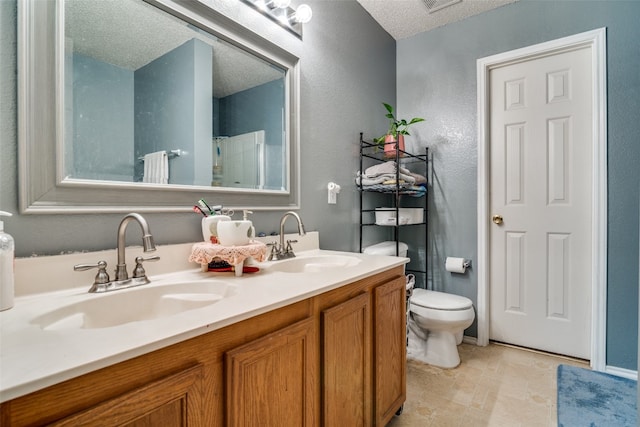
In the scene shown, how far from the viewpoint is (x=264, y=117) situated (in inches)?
62.5

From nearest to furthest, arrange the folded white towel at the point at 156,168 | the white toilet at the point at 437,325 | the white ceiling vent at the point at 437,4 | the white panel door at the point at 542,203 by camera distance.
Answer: the folded white towel at the point at 156,168 < the white toilet at the point at 437,325 < the white panel door at the point at 542,203 < the white ceiling vent at the point at 437,4

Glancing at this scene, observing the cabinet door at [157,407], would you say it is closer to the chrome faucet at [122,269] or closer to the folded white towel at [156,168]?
the chrome faucet at [122,269]

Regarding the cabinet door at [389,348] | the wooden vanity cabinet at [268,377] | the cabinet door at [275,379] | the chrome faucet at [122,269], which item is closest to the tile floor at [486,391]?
the cabinet door at [389,348]

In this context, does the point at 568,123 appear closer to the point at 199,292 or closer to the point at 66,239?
the point at 199,292

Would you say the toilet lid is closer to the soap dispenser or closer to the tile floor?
the tile floor

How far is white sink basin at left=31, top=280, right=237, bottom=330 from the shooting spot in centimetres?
76

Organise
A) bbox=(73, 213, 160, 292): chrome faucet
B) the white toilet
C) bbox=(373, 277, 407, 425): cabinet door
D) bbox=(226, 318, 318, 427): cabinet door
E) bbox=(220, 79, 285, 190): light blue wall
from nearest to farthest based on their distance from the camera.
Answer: bbox=(226, 318, 318, 427): cabinet door → bbox=(73, 213, 160, 292): chrome faucet → bbox=(373, 277, 407, 425): cabinet door → bbox=(220, 79, 285, 190): light blue wall → the white toilet

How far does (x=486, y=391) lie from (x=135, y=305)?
1854 millimetres

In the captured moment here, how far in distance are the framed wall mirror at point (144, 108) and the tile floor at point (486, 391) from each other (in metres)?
1.33

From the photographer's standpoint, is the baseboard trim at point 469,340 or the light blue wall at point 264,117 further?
the baseboard trim at point 469,340

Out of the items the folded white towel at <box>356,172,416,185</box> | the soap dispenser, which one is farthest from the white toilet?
the soap dispenser

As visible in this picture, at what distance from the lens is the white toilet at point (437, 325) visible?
6.47ft

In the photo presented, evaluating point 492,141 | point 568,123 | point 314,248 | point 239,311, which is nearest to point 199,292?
point 239,311

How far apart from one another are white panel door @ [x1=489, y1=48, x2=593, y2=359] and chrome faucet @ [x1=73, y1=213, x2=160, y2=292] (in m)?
2.34
